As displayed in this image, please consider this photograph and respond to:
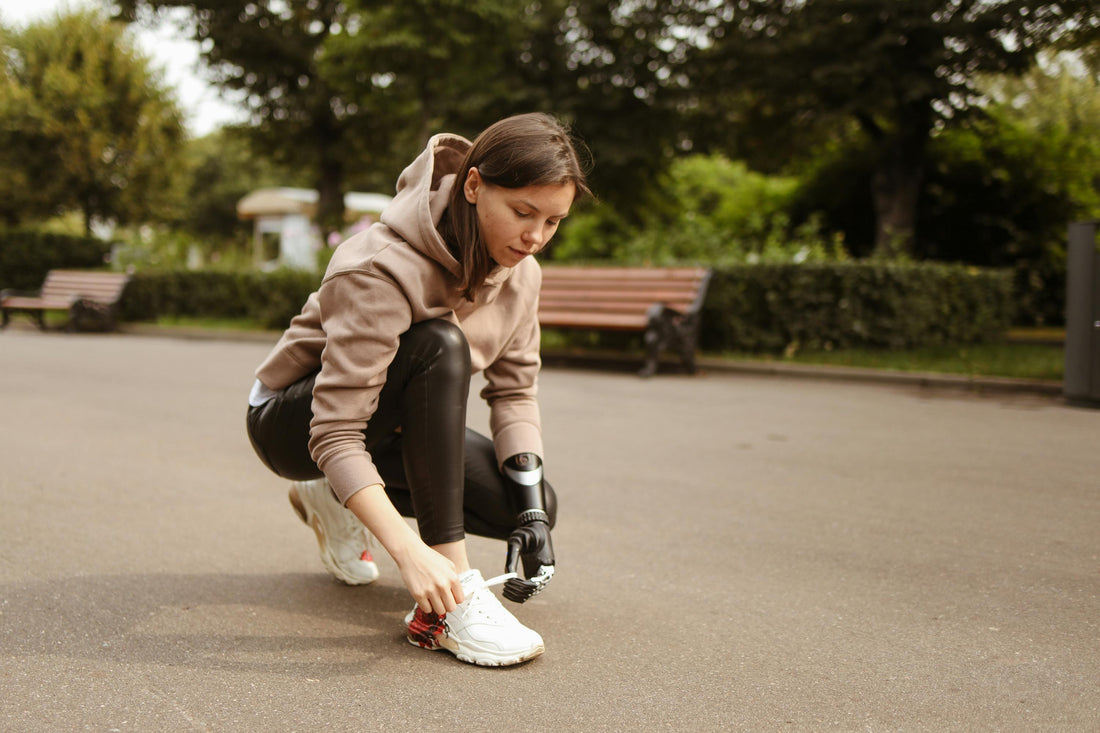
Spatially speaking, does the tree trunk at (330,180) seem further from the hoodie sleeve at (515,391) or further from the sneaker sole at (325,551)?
the hoodie sleeve at (515,391)

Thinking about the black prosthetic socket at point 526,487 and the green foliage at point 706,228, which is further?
the green foliage at point 706,228

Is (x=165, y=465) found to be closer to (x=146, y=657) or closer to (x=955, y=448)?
(x=146, y=657)

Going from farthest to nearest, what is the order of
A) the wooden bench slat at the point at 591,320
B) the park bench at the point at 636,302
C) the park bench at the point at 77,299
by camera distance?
1. the park bench at the point at 77,299
2. the wooden bench slat at the point at 591,320
3. the park bench at the point at 636,302

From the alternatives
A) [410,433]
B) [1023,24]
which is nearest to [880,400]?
[410,433]

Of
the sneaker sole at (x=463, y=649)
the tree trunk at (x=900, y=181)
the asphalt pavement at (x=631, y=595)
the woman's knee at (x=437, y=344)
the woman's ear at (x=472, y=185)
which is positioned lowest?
the asphalt pavement at (x=631, y=595)

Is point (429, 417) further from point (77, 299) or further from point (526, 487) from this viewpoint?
point (77, 299)

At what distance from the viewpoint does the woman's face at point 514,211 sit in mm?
2195

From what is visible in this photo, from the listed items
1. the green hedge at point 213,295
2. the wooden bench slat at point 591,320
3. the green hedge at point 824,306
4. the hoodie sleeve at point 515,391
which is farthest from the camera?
the green hedge at point 213,295

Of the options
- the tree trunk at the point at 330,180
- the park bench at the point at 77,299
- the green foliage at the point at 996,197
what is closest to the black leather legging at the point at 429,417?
the green foliage at the point at 996,197

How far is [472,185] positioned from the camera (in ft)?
7.38

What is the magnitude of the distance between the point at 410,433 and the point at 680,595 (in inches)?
42.9

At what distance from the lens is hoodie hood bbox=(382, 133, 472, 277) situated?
7.46ft

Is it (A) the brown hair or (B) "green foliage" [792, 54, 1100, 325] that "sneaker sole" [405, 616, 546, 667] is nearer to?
(A) the brown hair

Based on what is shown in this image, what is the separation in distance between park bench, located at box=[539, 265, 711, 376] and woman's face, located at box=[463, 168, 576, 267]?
22.9 feet
